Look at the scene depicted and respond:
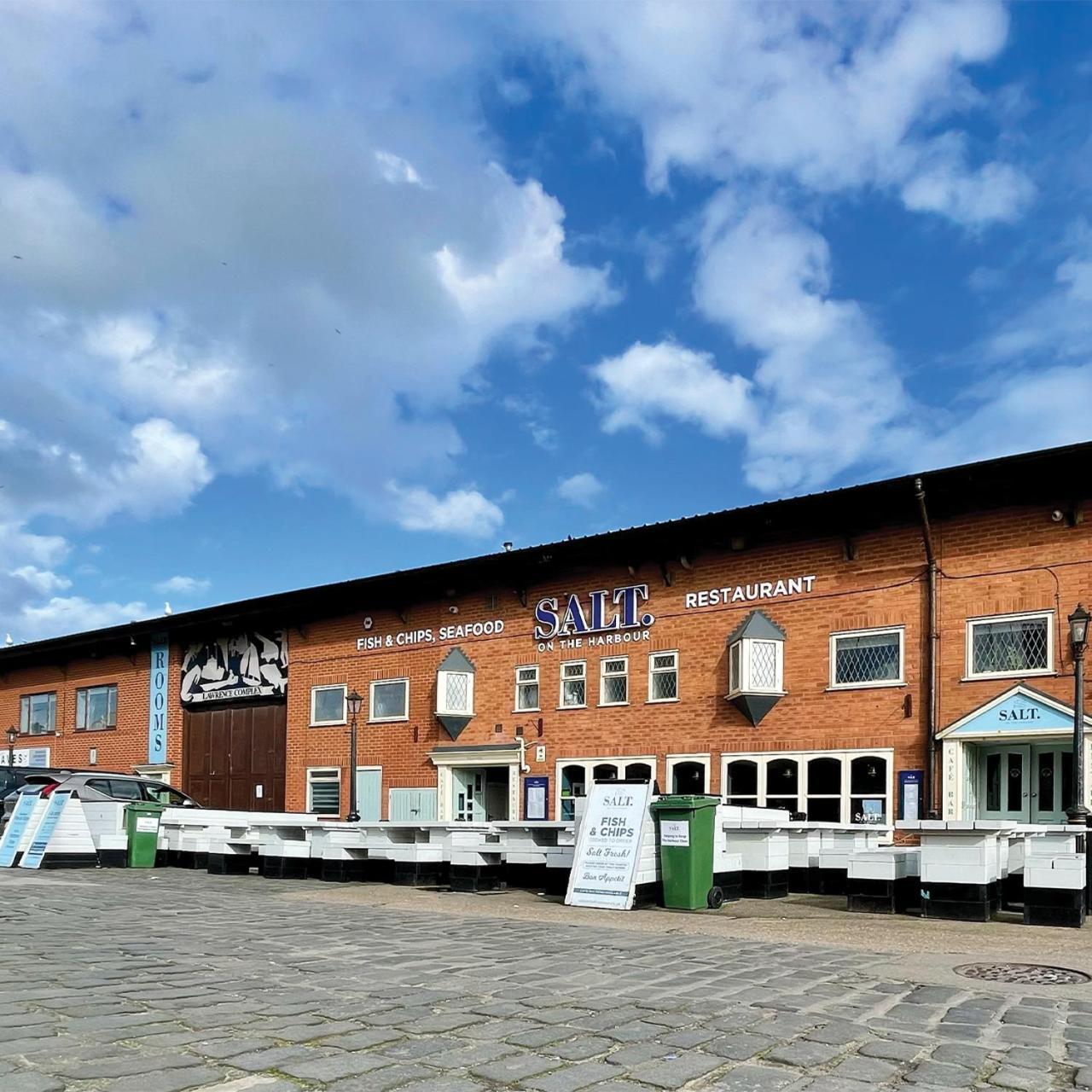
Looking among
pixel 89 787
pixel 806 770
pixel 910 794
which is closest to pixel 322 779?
pixel 89 787

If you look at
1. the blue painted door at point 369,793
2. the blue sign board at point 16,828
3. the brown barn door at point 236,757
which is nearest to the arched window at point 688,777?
the blue painted door at point 369,793

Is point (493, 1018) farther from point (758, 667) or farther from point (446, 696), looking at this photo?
point (446, 696)

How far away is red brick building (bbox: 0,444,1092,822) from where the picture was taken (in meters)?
17.4

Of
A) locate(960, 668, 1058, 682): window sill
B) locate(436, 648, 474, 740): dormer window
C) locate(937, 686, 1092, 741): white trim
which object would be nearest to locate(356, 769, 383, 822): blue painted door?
locate(436, 648, 474, 740): dormer window

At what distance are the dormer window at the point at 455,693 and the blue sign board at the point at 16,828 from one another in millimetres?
8206

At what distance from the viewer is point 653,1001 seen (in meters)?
6.77

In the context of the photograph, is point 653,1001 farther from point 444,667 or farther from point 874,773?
point 444,667

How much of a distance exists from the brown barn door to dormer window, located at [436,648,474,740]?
255 inches

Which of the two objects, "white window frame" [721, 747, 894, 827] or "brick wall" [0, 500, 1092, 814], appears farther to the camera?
"white window frame" [721, 747, 894, 827]

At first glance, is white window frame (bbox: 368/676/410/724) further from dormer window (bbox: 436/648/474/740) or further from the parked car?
the parked car

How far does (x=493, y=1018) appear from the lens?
20.4ft

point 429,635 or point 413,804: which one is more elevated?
point 429,635

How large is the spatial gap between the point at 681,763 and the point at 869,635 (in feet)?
14.6

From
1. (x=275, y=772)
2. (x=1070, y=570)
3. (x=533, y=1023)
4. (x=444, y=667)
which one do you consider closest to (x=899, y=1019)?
(x=533, y=1023)
